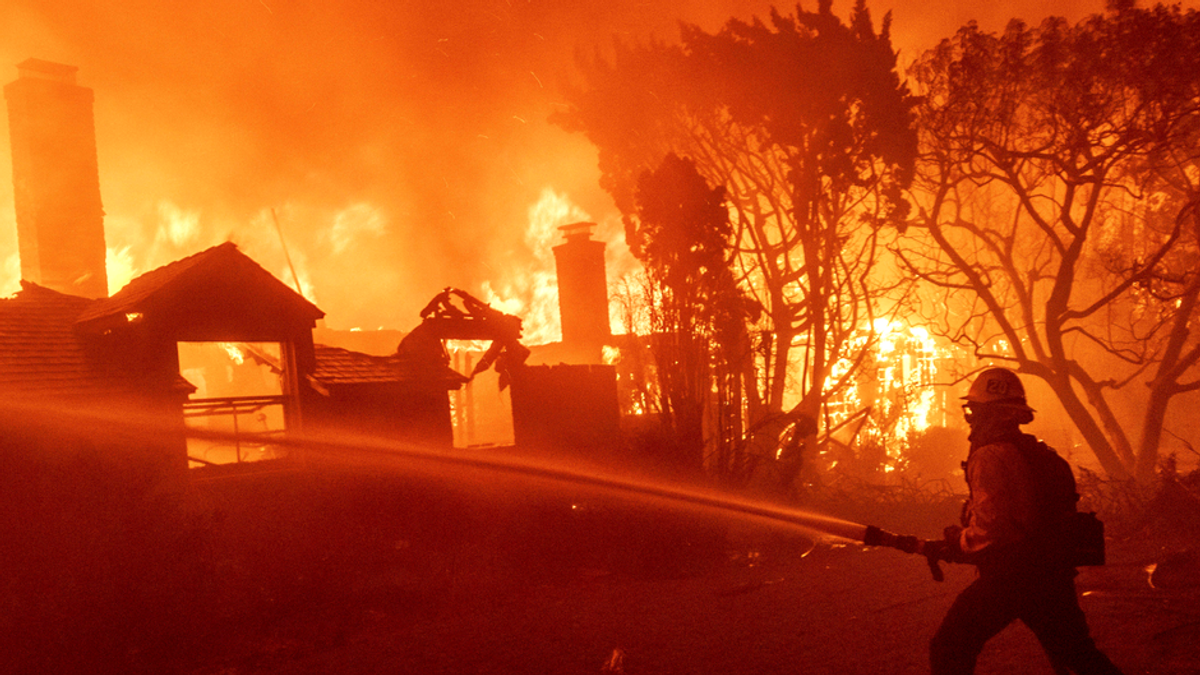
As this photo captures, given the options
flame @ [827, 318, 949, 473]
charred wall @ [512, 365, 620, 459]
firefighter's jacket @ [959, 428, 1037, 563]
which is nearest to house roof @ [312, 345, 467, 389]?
charred wall @ [512, 365, 620, 459]

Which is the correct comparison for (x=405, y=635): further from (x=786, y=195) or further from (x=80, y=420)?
(x=786, y=195)

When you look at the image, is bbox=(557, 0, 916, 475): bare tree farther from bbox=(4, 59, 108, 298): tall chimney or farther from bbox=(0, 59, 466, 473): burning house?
bbox=(4, 59, 108, 298): tall chimney

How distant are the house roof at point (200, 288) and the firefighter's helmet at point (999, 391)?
39.2 ft

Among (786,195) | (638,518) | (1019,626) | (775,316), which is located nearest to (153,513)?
(638,518)

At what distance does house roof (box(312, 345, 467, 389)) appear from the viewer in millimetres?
15273

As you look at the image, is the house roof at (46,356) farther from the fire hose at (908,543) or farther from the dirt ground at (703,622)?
the fire hose at (908,543)

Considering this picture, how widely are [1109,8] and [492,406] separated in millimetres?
22902

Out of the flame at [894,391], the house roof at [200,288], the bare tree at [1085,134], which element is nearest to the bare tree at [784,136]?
the bare tree at [1085,134]

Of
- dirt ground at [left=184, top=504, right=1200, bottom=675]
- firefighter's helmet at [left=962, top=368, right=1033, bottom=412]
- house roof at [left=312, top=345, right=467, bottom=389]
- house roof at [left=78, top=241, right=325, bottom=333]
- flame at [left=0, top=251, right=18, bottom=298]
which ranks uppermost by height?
flame at [left=0, top=251, right=18, bottom=298]

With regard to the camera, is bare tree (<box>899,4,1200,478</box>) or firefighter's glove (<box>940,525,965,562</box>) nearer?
firefighter's glove (<box>940,525,965,562</box>)

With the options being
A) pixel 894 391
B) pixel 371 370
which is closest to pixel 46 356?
pixel 371 370

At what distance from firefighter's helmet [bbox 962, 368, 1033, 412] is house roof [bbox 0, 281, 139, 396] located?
38.9ft

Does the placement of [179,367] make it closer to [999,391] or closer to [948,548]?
[948,548]

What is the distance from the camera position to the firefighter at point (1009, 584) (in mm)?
4473
